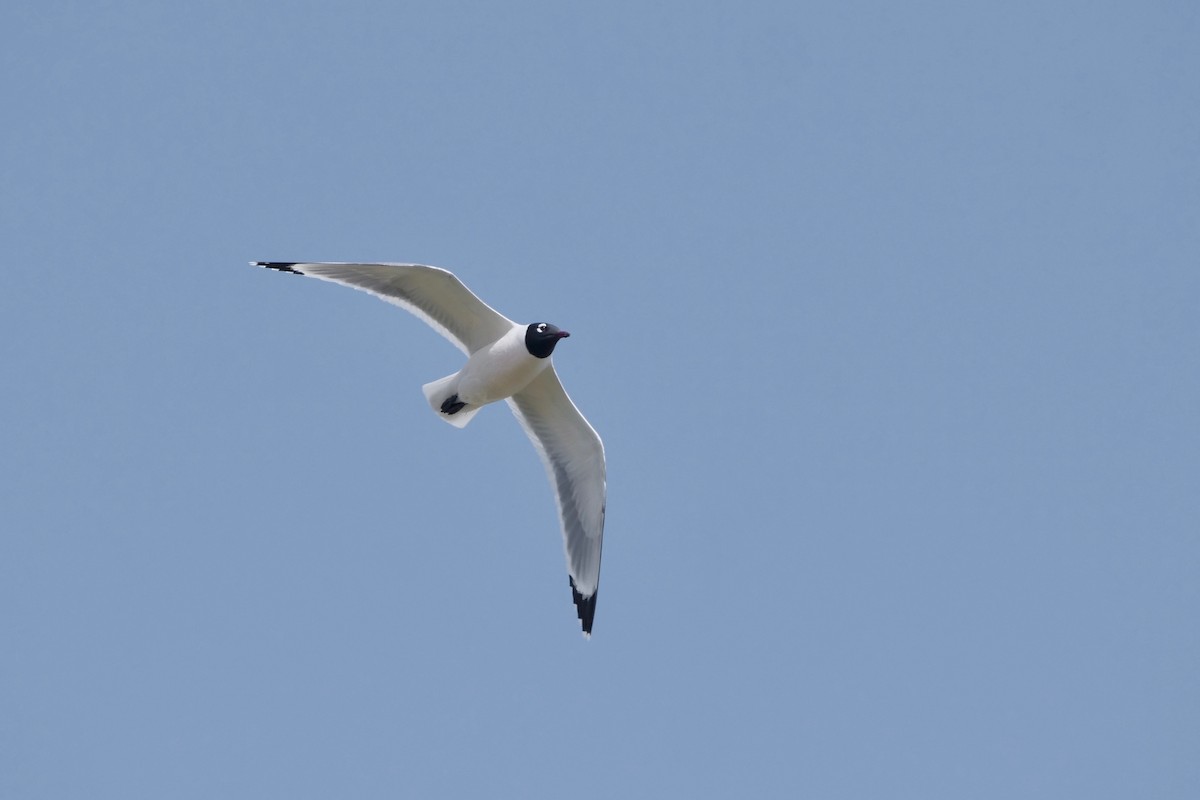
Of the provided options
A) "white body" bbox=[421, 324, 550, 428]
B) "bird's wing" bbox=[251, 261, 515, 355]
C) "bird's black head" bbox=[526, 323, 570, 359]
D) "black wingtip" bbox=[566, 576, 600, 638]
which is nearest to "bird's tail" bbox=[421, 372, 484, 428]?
"white body" bbox=[421, 324, 550, 428]

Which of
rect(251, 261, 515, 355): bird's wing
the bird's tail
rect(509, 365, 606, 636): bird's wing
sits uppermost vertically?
rect(251, 261, 515, 355): bird's wing

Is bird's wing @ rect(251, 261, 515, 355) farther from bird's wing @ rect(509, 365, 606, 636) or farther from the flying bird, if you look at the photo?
bird's wing @ rect(509, 365, 606, 636)

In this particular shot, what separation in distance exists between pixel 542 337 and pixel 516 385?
21.5 inches

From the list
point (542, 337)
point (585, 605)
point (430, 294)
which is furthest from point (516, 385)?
point (585, 605)

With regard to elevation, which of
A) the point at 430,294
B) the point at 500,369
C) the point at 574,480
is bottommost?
the point at 574,480

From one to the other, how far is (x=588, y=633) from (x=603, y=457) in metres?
1.39

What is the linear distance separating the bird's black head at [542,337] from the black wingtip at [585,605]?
6.42ft

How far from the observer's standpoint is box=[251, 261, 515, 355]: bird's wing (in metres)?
9.70

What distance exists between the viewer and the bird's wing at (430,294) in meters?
9.70

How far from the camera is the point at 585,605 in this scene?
10625mm

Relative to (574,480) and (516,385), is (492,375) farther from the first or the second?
(574,480)

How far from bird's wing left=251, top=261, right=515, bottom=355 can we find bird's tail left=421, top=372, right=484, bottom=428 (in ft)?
0.96

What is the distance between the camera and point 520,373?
32.8 ft

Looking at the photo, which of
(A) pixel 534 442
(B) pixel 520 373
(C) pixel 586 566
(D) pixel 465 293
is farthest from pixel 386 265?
(C) pixel 586 566
